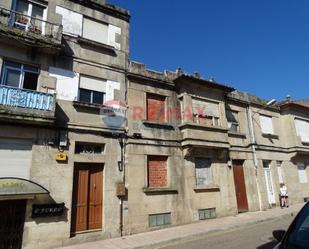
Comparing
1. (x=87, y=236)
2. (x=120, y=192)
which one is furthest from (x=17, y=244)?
(x=120, y=192)

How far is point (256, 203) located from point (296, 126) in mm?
7255

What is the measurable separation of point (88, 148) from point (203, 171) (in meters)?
6.21

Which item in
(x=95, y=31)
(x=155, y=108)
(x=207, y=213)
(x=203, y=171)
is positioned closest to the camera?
(x=95, y=31)

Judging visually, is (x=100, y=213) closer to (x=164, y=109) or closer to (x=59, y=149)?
(x=59, y=149)

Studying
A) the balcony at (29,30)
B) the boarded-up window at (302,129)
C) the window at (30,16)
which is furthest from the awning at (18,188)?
the boarded-up window at (302,129)

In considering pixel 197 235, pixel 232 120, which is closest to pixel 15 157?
pixel 197 235

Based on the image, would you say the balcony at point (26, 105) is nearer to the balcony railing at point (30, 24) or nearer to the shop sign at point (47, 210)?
the balcony railing at point (30, 24)

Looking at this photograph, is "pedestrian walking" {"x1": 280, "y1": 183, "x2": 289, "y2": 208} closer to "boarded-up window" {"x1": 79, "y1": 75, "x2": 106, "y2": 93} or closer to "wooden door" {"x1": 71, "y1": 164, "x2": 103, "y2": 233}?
"wooden door" {"x1": 71, "y1": 164, "x2": 103, "y2": 233}

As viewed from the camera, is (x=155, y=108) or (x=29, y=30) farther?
(x=155, y=108)

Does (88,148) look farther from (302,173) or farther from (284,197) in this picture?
(302,173)

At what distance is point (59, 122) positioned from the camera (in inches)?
393

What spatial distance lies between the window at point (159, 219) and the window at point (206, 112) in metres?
4.97

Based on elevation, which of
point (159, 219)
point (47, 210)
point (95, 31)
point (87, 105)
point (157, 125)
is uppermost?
point (95, 31)

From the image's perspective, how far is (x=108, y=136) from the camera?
11.1m
